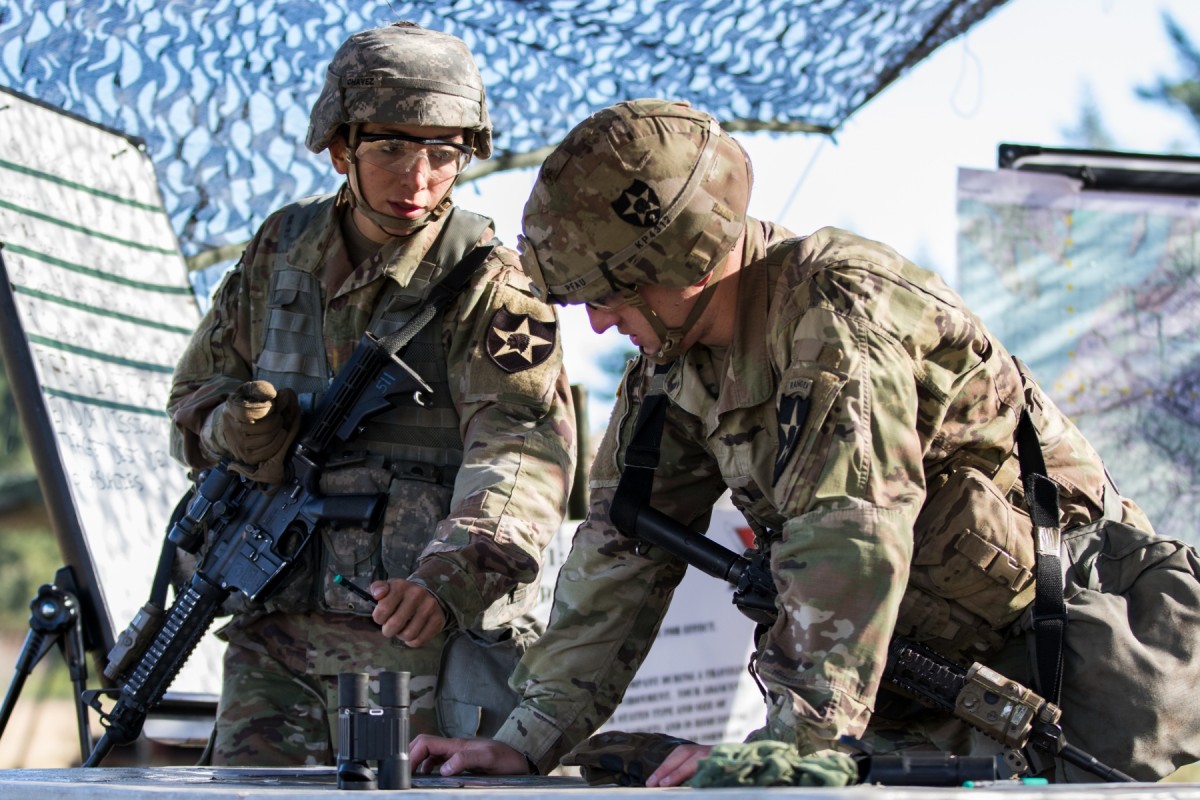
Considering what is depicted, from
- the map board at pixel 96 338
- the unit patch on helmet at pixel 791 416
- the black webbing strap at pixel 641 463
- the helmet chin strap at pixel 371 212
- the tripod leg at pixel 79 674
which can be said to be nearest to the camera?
the unit patch on helmet at pixel 791 416

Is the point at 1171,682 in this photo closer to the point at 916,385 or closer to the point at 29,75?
the point at 916,385

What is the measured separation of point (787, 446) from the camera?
2.26 metres

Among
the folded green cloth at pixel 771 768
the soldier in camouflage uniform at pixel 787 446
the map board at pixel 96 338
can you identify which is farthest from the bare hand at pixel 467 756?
the map board at pixel 96 338

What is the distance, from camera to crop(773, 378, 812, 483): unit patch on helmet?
2.23 meters

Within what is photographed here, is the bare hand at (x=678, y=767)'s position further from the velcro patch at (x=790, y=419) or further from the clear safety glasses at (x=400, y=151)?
the clear safety glasses at (x=400, y=151)

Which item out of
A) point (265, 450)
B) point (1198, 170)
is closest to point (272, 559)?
point (265, 450)

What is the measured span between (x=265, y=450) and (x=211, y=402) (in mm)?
225

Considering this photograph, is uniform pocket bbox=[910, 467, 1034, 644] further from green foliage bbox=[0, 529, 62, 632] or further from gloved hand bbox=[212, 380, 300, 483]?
green foliage bbox=[0, 529, 62, 632]

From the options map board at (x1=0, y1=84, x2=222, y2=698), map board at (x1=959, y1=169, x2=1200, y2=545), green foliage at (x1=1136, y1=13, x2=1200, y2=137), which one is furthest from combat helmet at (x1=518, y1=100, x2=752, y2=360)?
green foliage at (x1=1136, y1=13, x2=1200, y2=137)

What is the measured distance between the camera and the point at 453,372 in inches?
133

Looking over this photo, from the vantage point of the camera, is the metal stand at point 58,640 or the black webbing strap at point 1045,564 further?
the metal stand at point 58,640

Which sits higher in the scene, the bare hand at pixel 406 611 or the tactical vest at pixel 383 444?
the tactical vest at pixel 383 444

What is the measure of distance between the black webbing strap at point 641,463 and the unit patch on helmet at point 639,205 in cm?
40

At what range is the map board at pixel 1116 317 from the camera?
19.4 ft
